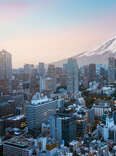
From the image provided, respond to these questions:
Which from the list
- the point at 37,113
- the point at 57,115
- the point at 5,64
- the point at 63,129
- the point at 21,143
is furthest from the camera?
the point at 5,64

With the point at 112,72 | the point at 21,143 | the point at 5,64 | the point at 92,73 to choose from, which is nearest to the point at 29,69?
the point at 5,64

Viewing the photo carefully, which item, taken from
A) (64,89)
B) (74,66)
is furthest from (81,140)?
(74,66)

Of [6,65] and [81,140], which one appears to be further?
[6,65]

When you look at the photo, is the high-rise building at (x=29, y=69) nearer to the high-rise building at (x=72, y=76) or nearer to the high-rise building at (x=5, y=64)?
the high-rise building at (x=5, y=64)

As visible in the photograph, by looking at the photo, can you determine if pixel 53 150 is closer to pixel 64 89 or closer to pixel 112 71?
pixel 64 89

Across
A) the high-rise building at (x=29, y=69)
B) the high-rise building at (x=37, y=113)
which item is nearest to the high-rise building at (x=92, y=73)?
the high-rise building at (x=29, y=69)

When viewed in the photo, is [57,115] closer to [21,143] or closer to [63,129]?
[63,129]

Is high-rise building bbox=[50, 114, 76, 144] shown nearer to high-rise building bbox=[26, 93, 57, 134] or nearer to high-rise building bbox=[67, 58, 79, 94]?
high-rise building bbox=[26, 93, 57, 134]
